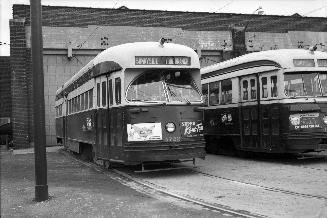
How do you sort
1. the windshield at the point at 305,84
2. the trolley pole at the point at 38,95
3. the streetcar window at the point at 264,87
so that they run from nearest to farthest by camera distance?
1. the trolley pole at the point at 38,95
2. the windshield at the point at 305,84
3. the streetcar window at the point at 264,87

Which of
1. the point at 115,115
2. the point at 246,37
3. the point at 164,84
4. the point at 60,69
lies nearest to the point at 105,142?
the point at 115,115

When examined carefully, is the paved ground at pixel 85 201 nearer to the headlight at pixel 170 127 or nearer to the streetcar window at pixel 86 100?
the headlight at pixel 170 127

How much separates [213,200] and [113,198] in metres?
1.78

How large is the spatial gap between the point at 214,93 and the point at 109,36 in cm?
1269

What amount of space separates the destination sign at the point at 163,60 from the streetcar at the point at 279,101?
9.89 feet

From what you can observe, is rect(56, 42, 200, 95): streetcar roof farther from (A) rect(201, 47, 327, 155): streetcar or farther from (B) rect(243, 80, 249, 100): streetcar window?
(B) rect(243, 80, 249, 100): streetcar window

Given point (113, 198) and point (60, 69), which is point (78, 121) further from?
point (60, 69)

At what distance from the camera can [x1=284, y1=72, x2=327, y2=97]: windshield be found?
1295 cm

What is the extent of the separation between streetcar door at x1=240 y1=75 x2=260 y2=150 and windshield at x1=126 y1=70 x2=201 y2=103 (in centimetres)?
297

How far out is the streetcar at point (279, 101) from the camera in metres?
12.8

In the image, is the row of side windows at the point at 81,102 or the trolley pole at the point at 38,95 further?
the row of side windows at the point at 81,102

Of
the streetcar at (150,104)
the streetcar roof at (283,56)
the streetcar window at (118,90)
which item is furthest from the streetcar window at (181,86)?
the streetcar roof at (283,56)

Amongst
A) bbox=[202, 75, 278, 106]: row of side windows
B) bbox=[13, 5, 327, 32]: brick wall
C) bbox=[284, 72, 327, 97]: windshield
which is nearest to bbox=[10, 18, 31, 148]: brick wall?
bbox=[13, 5, 327, 32]: brick wall

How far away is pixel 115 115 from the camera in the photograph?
11641 millimetres
